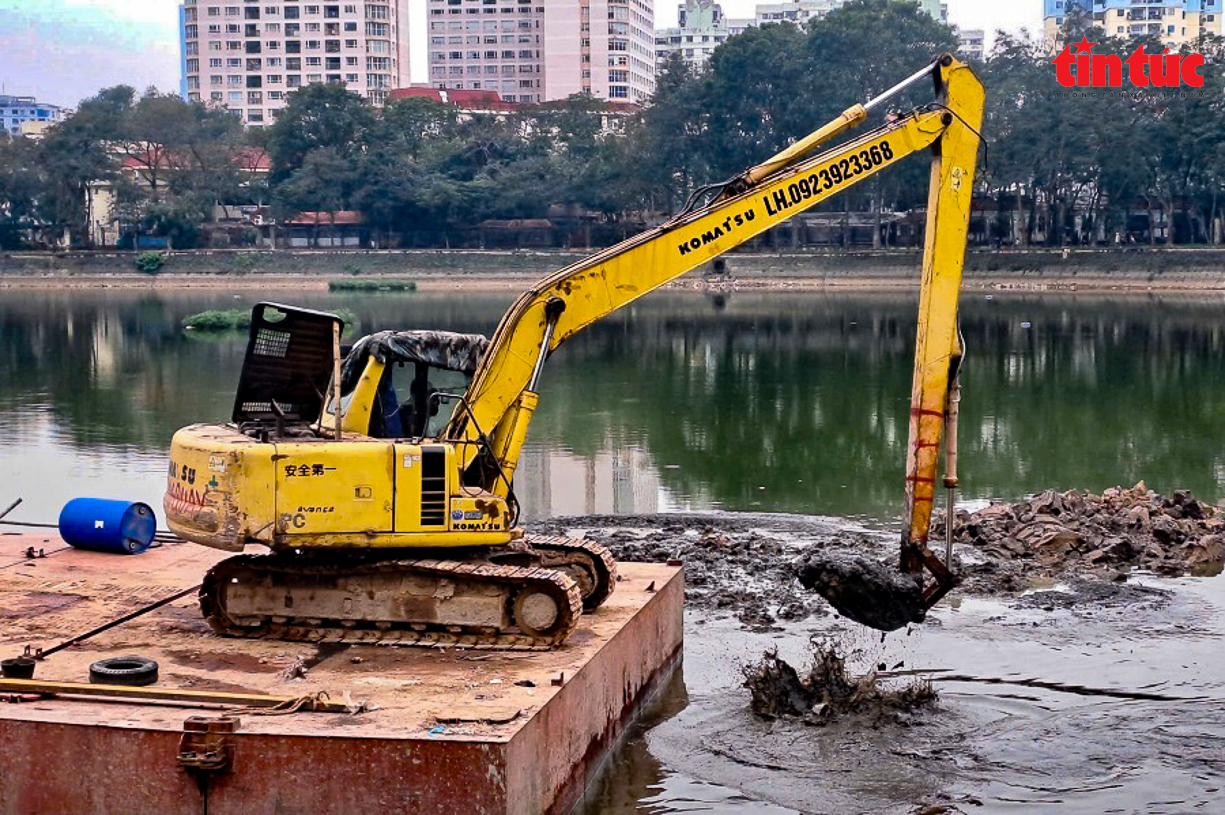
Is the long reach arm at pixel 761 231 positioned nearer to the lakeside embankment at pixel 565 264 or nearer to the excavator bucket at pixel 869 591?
the excavator bucket at pixel 869 591

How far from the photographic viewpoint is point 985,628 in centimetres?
1638

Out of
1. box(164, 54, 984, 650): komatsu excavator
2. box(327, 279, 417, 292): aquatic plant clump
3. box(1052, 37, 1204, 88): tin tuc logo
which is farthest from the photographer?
box(327, 279, 417, 292): aquatic plant clump

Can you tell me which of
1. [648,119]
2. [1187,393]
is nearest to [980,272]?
[648,119]

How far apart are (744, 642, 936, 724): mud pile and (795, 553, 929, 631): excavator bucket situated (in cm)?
65

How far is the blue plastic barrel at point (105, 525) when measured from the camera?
16109mm

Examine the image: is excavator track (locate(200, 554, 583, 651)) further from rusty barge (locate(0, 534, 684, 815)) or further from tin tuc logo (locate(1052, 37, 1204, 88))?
tin tuc logo (locate(1052, 37, 1204, 88))

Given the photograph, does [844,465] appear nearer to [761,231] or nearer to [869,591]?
[869,591]

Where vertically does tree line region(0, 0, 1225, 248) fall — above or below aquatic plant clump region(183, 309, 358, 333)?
above

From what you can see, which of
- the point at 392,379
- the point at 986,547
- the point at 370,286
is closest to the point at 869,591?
the point at 392,379

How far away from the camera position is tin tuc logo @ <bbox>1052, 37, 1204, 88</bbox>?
313 feet

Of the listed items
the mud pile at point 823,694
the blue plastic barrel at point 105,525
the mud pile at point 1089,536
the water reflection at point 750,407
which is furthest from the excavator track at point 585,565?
the water reflection at point 750,407

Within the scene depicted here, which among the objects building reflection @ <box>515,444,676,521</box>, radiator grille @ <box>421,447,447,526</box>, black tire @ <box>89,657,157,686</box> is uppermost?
radiator grille @ <box>421,447,447,526</box>

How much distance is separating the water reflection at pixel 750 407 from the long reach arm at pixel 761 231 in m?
9.39

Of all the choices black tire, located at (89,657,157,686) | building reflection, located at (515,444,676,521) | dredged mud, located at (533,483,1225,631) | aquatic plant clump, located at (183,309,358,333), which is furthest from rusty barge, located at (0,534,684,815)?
aquatic plant clump, located at (183,309,358,333)
